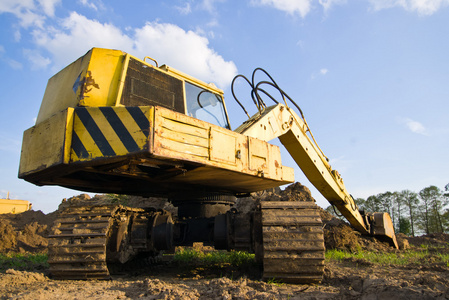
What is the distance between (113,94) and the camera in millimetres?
4102

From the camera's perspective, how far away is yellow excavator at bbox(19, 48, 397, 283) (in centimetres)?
377

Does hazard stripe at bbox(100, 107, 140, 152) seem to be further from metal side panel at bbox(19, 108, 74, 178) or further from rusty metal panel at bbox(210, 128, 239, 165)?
rusty metal panel at bbox(210, 128, 239, 165)

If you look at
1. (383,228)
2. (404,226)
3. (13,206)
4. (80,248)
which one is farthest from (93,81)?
(404,226)

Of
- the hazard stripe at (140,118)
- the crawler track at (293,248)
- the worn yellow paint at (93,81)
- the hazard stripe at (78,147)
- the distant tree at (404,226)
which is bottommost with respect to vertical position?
the crawler track at (293,248)

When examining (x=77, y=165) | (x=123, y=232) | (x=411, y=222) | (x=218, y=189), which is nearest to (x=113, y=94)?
(x=77, y=165)

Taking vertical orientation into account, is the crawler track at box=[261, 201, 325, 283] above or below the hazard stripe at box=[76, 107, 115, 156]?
below

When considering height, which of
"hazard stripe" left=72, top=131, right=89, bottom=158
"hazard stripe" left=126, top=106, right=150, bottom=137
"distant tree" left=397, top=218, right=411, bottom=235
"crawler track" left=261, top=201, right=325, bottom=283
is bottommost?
"crawler track" left=261, top=201, right=325, bottom=283

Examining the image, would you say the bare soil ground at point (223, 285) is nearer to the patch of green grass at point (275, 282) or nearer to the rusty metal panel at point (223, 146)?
the patch of green grass at point (275, 282)

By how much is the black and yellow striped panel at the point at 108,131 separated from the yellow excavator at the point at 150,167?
0.04ft

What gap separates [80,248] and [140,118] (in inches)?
67.4

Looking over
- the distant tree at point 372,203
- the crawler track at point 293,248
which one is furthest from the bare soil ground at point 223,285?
the distant tree at point 372,203

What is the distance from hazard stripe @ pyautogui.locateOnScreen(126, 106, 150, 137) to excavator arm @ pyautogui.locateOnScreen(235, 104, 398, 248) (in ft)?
5.67

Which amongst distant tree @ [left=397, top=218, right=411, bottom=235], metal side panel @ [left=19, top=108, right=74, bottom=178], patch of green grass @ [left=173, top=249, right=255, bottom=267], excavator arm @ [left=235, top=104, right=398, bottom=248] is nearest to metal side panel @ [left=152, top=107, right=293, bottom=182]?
excavator arm @ [left=235, top=104, right=398, bottom=248]

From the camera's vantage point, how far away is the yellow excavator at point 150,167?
3.77 m
